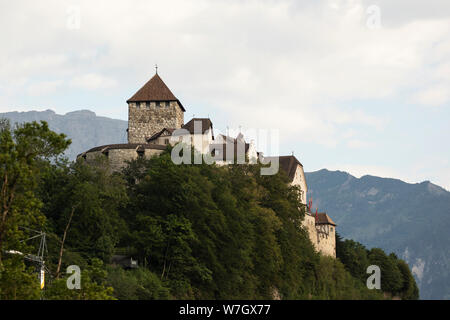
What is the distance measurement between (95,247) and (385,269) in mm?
71805

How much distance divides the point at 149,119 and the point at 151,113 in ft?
2.45

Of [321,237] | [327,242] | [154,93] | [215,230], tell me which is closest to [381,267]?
[327,242]

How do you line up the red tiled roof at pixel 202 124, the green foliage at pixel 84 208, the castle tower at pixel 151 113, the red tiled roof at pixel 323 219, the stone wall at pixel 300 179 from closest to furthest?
1. the green foliage at pixel 84 208
2. the red tiled roof at pixel 202 124
3. the castle tower at pixel 151 113
4. the stone wall at pixel 300 179
5. the red tiled roof at pixel 323 219

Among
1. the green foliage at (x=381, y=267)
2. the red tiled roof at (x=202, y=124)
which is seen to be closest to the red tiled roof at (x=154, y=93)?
the red tiled roof at (x=202, y=124)

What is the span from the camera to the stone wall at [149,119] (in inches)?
3189

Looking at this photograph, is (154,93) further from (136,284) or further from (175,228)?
(136,284)

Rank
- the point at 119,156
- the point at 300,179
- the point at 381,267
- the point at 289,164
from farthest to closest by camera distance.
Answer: the point at 381,267 → the point at 300,179 → the point at 289,164 → the point at 119,156

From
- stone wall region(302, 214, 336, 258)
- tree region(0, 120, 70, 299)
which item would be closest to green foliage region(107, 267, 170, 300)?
tree region(0, 120, 70, 299)

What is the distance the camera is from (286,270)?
63500 mm

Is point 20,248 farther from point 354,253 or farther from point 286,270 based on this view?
point 354,253

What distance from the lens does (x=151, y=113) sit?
269ft

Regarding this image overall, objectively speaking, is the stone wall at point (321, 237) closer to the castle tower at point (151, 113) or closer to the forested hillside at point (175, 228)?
the forested hillside at point (175, 228)

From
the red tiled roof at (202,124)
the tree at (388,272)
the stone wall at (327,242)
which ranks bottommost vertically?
the tree at (388,272)

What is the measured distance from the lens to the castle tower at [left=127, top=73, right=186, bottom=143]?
81125 millimetres
